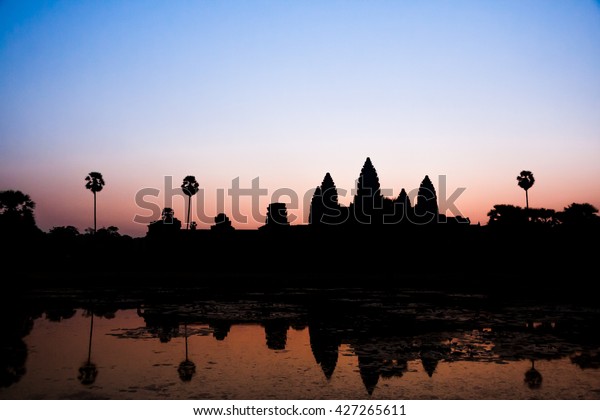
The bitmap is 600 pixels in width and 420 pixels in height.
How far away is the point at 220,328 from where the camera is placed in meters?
15.2

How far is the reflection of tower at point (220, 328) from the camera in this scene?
13.9 m

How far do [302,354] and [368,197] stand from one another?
56930 mm

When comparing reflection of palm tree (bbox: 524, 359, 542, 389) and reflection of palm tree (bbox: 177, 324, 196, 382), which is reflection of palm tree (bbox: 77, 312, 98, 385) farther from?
reflection of palm tree (bbox: 524, 359, 542, 389)

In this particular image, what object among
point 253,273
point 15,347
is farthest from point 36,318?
point 253,273

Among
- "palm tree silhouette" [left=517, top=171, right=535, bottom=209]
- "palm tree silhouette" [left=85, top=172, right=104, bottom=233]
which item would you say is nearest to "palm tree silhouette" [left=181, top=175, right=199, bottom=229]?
"palm tree silhouette" [left=85, top=172, right=104, bottom=233]

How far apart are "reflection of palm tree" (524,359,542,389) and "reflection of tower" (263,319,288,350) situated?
5209mm

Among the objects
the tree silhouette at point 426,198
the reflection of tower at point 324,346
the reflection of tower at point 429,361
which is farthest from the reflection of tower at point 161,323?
the tree silhouette at point 426,198

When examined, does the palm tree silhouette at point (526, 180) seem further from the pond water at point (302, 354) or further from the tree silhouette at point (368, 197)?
the pond water at point (302, 354)

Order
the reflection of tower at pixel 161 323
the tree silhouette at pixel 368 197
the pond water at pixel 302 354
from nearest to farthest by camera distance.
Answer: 1. the pond water at pixel 302 354
2. the reflection of tower at pixel 161 323
3. the tree silhouette at pixel 368 197

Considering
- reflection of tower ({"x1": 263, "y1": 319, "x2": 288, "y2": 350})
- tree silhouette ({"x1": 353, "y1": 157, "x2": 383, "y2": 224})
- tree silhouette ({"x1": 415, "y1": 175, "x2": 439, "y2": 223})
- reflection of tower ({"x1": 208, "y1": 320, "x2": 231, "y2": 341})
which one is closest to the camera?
reflection of tower ({"x1": 263, "y1": 319, "x2": 288, "y2": 350})

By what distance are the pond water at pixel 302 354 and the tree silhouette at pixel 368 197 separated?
1608 inches

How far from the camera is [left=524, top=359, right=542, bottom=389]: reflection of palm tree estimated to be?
29.5 feet

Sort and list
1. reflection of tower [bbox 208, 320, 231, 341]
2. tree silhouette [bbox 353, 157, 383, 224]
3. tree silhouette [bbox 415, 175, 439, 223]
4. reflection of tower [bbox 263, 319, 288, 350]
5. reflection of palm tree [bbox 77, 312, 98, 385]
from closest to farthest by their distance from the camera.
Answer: reflection of palm tree [bbox 77, 312, 98, 385] < reflection of tower [bbox 263, 319, 288, 350] < reflection of tower [bbox 208, 320, 231, 341] < tree silhouette [bbox 353, 157, 383, 224] < tree silhouette [bbox 415, 175, 439, 223]

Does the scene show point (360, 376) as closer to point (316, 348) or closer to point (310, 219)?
point (316, 348)
